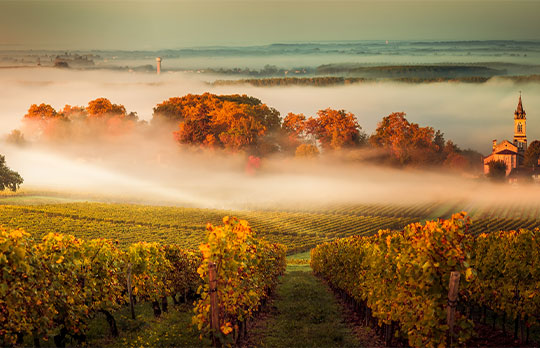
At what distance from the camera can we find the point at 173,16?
36.6 meters

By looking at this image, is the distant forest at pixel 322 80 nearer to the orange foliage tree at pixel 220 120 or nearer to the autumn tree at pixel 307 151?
the orange foliage tree at pixel 220 120

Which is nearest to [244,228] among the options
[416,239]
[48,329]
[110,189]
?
[416,239]

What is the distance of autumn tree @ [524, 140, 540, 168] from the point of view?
34.0 meters

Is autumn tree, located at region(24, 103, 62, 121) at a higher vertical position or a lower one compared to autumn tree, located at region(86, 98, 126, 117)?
lower

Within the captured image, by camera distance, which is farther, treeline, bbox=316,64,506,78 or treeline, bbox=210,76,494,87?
treeline, bbox=210,76,494,87

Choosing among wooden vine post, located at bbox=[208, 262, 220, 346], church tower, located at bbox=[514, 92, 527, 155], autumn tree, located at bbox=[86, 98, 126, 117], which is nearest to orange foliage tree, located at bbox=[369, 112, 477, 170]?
church tower, located at bbox=[514, 92, 527, 155]

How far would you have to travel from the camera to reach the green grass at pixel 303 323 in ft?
29.3

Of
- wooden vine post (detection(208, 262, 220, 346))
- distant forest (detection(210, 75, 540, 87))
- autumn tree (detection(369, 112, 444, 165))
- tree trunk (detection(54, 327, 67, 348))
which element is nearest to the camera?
wooden vine post (detection(208, 262, 220, 346))

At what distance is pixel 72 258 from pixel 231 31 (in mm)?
31141

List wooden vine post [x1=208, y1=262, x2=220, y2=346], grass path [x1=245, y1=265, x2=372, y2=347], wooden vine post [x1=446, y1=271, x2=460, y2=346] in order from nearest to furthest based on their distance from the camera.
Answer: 1. wooden vine post [x1=446, y1=271, x2=460, y2=346]
2. wooden vine post [x1=208, y1=262, x2=220, y2=346]
3. grass path [x1=245, y1=265, x2=372, y2=347]

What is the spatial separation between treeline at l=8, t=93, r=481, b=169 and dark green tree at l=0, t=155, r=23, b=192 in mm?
3870

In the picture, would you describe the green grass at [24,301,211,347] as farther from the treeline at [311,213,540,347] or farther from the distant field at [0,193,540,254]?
the distant field at [0,193,540,254]

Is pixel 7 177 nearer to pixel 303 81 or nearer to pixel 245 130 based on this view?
→ pixel 245 130

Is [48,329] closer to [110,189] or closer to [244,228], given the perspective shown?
[244,228]
